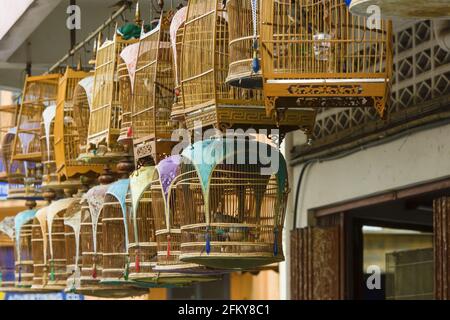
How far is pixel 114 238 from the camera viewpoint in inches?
492

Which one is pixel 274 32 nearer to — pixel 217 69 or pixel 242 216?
pixel 217 69

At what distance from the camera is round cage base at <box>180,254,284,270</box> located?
9578 millimetres

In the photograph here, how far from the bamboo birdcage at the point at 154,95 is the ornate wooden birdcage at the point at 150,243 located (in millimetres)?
203

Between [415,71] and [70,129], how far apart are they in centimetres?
321

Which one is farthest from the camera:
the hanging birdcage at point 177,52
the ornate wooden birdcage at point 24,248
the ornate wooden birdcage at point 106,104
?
the ornate wooden birdcage at point 24,248

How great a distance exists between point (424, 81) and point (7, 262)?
15990 mm

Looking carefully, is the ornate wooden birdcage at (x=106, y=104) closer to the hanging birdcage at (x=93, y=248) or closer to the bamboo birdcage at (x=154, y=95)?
the hanging birdcage at (x=93, y=248)

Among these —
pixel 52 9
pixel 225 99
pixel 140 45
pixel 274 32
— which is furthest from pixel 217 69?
pixel 52 9

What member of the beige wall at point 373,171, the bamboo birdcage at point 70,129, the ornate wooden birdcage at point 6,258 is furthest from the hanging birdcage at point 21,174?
the beige wall at point 373,171

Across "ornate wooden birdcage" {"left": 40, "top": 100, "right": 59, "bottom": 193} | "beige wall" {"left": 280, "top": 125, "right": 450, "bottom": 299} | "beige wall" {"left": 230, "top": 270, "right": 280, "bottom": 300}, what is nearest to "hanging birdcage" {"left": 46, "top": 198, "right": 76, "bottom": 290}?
"ornate wooden birdcage" {"left": 40, "top": 100, "right": 59, "bottom": 193}

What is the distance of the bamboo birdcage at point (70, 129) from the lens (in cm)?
1339

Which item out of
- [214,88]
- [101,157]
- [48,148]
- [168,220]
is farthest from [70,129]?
[214,88]
